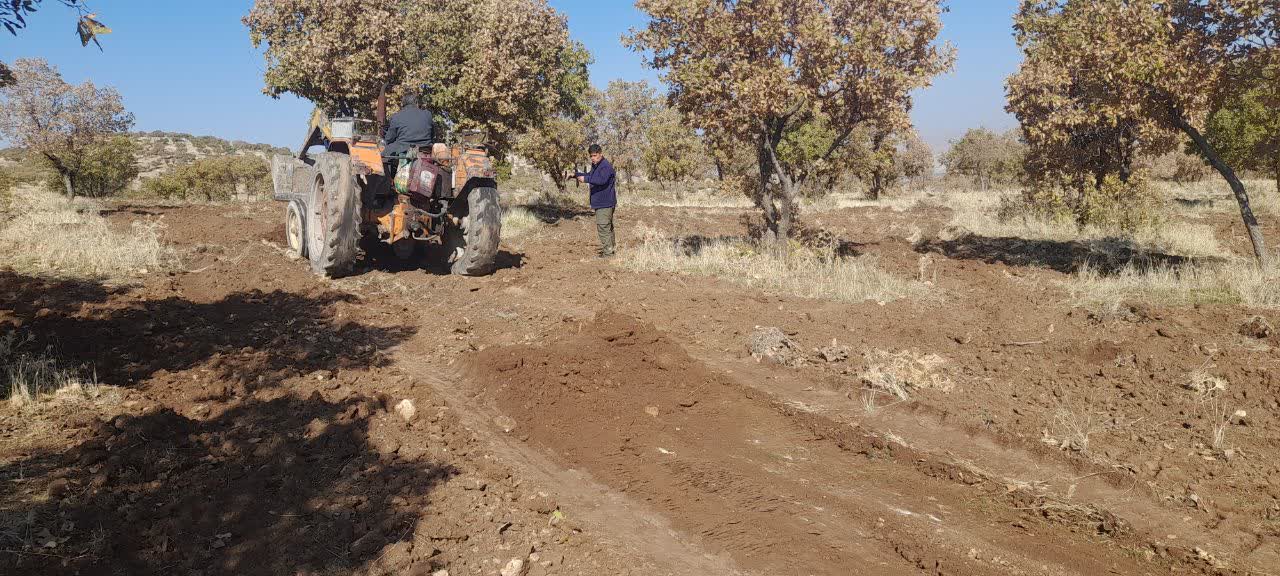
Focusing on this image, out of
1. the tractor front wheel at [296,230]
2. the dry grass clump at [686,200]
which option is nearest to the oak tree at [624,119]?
the dry grass clump at [686,200]

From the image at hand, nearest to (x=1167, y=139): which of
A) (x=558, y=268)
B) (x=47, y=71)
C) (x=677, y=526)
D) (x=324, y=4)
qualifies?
(x=558, y=268)

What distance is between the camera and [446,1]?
1593cm

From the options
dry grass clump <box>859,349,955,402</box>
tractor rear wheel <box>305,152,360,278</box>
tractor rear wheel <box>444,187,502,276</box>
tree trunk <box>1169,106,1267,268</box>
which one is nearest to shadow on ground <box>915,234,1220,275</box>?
tree trunk <box>1169,106,1267,268</box>

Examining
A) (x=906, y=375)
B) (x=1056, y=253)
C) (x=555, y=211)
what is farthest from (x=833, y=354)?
(x=555, y=211)

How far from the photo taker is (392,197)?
9664 mm

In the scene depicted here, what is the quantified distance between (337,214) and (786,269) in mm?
5940

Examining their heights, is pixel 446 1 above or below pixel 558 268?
above

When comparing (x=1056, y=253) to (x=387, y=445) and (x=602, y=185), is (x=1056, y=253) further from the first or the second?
(x=387, y=445)

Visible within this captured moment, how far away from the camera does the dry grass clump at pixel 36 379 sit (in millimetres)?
4785

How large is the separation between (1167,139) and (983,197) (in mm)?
11868

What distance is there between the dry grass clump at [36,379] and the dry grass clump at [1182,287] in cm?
912

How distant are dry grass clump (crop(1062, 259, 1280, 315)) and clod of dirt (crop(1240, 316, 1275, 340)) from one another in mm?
1028

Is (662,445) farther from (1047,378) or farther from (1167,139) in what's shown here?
(1167,139)

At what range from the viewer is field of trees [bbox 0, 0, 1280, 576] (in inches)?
137
